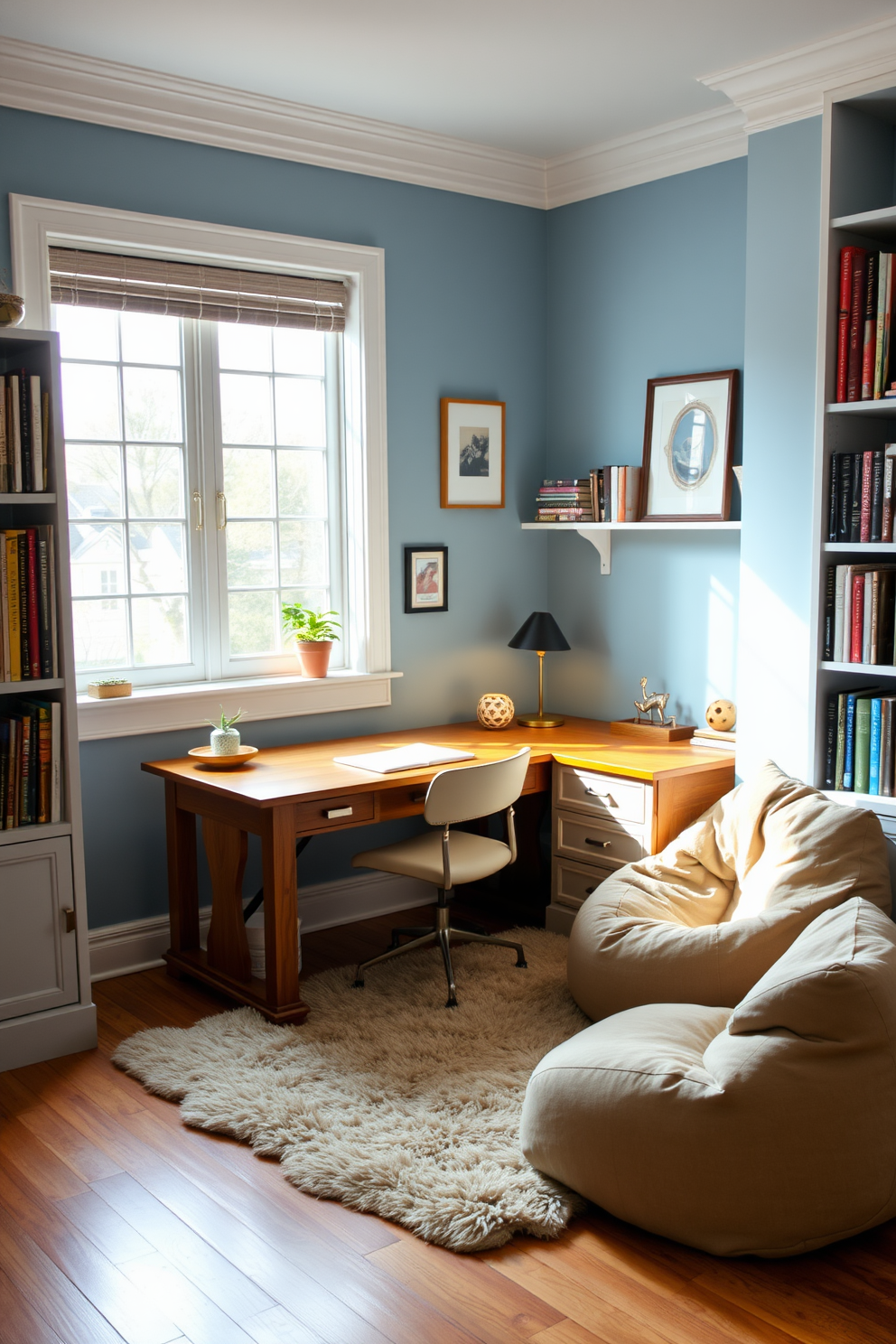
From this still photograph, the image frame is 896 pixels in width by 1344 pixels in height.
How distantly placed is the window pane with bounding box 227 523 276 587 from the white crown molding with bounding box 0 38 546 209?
4.06 ft

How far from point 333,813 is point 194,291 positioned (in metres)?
1.78

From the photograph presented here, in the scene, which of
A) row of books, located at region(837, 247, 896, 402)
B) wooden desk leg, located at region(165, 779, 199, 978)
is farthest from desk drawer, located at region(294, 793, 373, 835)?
row of books, located at region(837, 247, 896, 402)

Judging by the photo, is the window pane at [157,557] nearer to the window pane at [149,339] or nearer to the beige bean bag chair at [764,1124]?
the window pane at [149,339]

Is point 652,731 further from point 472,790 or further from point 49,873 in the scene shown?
point 49,873

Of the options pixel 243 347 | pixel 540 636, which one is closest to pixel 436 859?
pixel 540 636

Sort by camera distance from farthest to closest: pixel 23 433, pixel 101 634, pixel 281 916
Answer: pixel 101 634
pixel 281 916
pixel 23 433

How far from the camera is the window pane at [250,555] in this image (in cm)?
403

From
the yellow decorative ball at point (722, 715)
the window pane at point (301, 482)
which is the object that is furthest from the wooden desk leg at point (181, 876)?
the yellow decorative ball at point (722, 715)

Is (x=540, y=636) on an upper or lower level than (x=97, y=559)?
lower

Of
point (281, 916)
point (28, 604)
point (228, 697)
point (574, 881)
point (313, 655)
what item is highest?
point (28, 604)

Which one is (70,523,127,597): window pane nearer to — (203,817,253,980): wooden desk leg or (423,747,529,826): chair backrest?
(203,817,253,980): wooden desk leg

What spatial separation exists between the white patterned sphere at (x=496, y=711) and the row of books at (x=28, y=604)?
173 centimetres

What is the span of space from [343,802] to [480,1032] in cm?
76

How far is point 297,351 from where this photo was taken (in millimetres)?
4145
